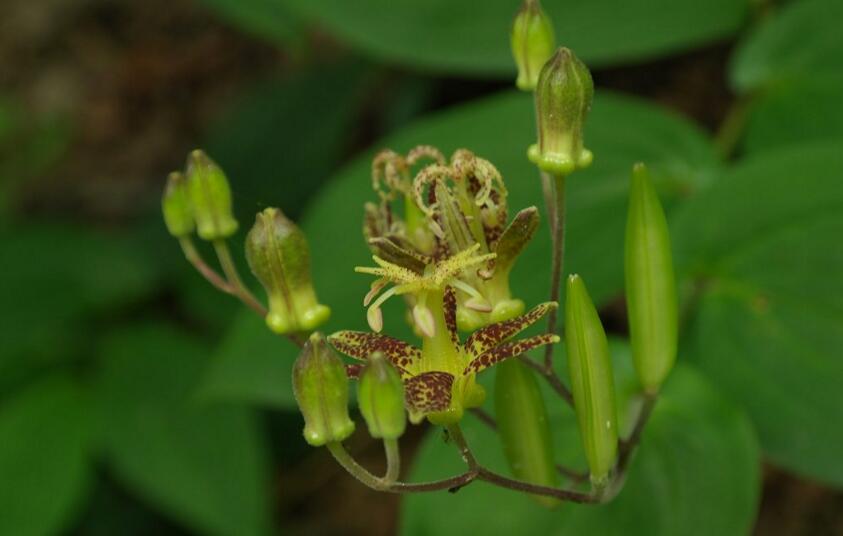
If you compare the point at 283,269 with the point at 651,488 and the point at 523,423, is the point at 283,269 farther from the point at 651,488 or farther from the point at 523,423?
the point at 651,488

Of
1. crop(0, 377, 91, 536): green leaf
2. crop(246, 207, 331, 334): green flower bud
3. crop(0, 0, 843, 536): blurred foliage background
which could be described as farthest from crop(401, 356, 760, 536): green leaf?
crop(0, 377, 91, 536): green leaf

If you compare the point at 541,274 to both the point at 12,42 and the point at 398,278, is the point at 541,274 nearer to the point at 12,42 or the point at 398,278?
the point at 398,278

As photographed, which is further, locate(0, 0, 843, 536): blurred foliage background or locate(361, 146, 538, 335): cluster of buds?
locate(0, 0, 843, 536): blurred foliage background

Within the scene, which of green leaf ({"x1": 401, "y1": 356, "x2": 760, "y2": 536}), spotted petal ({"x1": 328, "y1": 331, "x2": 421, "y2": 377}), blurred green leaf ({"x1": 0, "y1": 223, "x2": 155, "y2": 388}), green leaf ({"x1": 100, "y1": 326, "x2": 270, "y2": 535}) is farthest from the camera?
blurred green leaf ({"x1": 0, "y1": 223, "x2": 155, "y2": 388})

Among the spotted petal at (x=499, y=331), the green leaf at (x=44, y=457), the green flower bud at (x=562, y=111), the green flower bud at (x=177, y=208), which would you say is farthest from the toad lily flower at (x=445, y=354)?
the green leaf at (x=44, y=457)

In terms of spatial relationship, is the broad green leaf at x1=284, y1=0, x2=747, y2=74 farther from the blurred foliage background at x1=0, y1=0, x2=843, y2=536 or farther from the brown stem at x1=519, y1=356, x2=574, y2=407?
the brown stem at x1=519, y1=356, x2=574, y2=407

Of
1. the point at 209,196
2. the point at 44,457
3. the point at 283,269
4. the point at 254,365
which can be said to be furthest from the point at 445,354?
the point at 44,457
